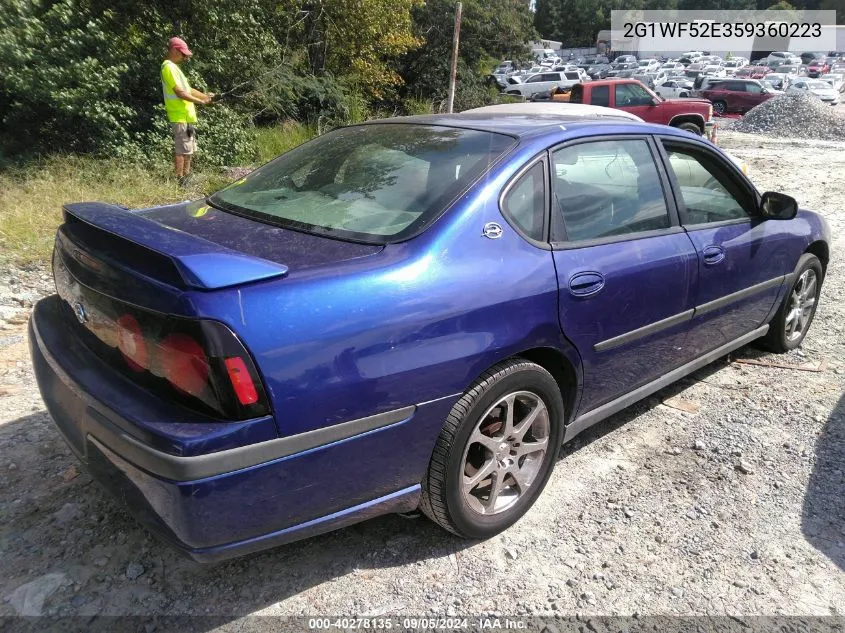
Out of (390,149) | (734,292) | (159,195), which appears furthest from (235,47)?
(734,292)

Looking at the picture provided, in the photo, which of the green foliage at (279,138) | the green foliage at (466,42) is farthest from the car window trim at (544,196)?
the green foliage at (466,42)

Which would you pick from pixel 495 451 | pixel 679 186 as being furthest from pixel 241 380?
pixel 679 186

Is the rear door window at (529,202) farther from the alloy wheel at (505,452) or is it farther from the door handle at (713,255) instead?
the door handle at (713,255)

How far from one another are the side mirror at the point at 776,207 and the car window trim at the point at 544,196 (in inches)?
70.4

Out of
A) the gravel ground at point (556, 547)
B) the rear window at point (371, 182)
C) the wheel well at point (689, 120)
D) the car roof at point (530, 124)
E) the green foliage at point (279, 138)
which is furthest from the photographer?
the wheel well at point (689, 120)

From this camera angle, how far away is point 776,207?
12.1 ft

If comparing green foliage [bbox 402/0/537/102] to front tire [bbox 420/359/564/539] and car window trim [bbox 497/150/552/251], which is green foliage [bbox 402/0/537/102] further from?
front tire [bbox 420/359/564/539]

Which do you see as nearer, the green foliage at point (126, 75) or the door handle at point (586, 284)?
the door handle at point (586, 284)

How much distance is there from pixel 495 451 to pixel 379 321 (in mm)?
805

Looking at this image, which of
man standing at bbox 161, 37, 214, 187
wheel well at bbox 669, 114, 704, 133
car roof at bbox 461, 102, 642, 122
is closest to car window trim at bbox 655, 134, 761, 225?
car roof at bbox 461, 102, 642, 122

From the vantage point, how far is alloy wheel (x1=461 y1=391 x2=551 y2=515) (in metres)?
2.40

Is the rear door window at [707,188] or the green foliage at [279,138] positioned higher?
the rear door window at [707,188]

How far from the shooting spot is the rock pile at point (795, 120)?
771 inches

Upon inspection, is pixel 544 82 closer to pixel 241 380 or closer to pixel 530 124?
pixel 530 124
